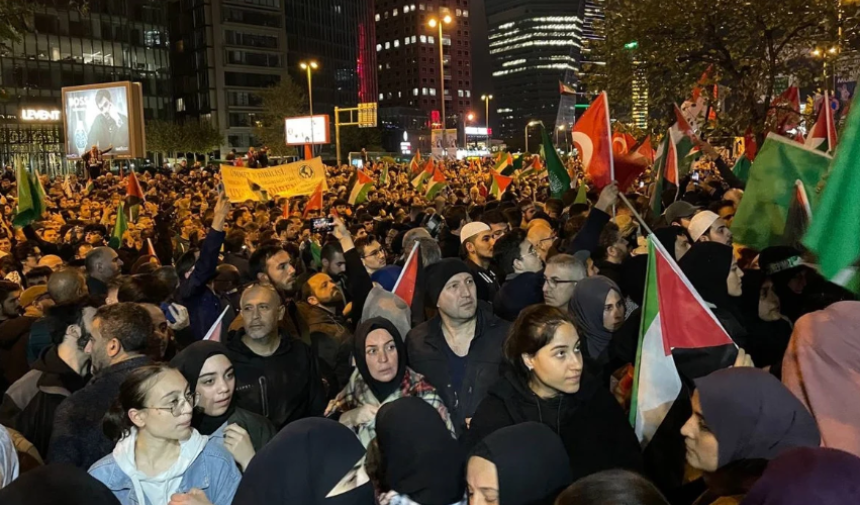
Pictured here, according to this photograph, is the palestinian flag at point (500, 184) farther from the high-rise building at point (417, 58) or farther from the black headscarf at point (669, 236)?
the high-rise building at point (417, 58)

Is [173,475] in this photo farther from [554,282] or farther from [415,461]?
[554,282]

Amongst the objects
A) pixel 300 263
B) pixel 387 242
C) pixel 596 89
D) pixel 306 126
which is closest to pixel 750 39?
pixel 596 89

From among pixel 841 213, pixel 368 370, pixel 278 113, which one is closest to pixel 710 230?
pixel 841 213

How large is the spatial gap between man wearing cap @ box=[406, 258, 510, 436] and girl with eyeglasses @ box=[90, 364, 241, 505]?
1468mm

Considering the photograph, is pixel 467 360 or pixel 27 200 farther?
pixel 27 200

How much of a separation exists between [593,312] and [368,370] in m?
1.40

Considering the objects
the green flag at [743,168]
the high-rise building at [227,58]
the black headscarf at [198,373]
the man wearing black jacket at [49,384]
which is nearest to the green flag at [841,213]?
the black headscarf at [198,373]

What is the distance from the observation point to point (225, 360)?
11.9 feet

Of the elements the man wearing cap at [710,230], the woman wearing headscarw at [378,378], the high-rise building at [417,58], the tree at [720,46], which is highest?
the high-rise building at [417,58]

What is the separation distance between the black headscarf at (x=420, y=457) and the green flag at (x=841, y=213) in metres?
1.73

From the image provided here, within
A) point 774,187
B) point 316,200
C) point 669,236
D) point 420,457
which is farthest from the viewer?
point 316,200

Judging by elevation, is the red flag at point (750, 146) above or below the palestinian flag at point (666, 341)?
above

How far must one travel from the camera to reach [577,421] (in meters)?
3.21

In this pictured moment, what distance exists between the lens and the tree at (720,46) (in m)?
10.7
